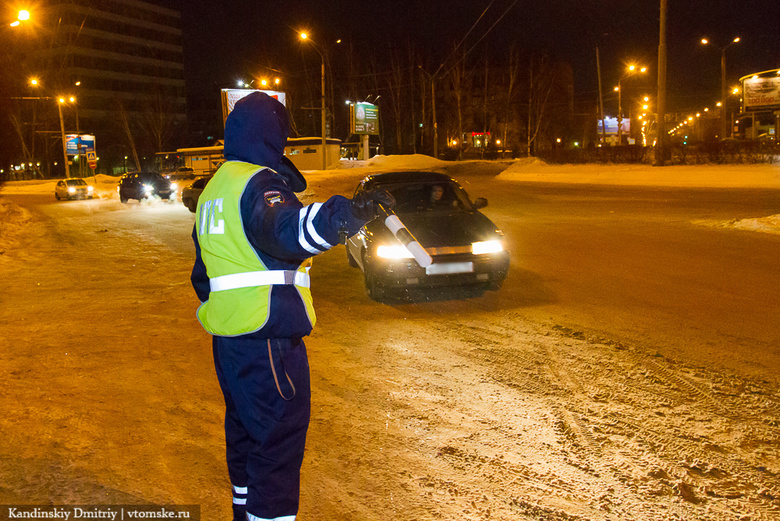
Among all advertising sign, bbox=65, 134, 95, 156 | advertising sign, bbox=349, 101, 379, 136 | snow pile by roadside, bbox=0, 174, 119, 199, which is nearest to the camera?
snow pile by roadside, bbox=0, 174, 119, 199

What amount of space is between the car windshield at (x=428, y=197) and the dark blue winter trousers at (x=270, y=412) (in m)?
5.99

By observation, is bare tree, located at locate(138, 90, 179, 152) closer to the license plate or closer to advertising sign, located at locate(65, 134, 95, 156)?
advertising sign, located at locate(65, 134, 95, 156)

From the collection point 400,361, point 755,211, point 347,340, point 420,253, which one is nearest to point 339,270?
point 347,340

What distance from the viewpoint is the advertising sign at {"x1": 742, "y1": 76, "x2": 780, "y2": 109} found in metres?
38.8

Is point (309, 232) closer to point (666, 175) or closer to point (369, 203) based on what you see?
point (369, 203)

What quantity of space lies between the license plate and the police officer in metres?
4.61

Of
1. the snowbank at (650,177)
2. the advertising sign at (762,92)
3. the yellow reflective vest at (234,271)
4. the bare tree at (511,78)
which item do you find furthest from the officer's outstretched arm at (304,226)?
the bare tree at (511,78)

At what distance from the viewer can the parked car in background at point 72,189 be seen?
33188mm

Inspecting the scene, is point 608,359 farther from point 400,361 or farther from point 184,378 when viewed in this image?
point 184,378

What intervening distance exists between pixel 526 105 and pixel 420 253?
7832 centimetres

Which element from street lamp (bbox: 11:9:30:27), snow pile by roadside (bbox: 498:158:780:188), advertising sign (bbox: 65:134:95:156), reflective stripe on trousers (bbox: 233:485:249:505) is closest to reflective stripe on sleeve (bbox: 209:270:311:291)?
reflective stripe on trousers (bbox: 233:485:249:505)

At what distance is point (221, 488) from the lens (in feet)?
10.6

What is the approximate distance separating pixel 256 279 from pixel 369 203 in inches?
21.9

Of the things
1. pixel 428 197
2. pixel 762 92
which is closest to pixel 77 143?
pixel 428 197
